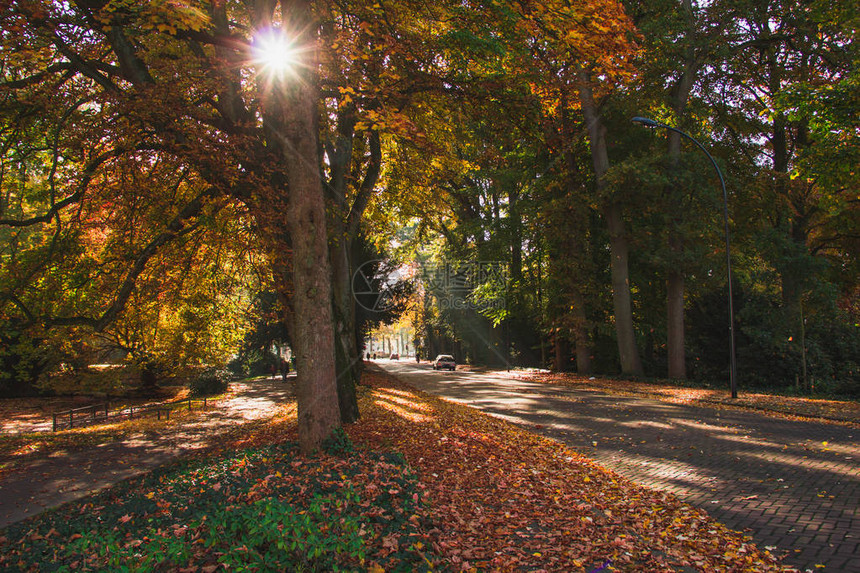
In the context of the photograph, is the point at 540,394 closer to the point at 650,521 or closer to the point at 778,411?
the point at 778,411

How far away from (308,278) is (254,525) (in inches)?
141

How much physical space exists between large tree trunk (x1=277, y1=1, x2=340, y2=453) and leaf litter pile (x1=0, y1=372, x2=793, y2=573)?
1.68 ft

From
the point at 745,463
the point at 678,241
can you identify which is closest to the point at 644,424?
the point at 745,463

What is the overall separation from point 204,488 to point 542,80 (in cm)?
809

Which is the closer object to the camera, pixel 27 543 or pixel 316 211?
pixel 27 543

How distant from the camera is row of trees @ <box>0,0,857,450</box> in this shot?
295 inches

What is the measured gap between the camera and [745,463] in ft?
24.5

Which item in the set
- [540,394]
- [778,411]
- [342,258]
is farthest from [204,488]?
[540,394]

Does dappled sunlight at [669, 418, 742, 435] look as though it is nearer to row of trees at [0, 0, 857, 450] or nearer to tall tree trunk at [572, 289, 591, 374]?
row of trees at [0, 0, 857, 450]

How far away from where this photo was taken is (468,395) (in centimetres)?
1927

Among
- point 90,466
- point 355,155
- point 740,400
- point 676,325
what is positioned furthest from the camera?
point 676,325

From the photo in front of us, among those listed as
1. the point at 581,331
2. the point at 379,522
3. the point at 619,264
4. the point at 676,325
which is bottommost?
the point at 379,522

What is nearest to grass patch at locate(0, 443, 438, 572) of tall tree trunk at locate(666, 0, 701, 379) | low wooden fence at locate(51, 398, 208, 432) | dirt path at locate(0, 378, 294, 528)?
dirt path at locate(0, 378, 294, 528)

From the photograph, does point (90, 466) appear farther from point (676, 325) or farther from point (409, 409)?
point (676, 325)
